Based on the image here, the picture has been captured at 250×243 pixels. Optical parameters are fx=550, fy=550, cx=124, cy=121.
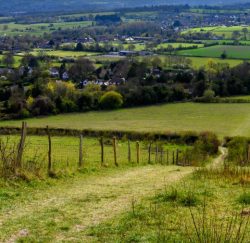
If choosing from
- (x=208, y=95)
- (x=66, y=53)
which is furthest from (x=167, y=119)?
(x=66, y=53)

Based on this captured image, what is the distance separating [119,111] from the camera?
7600cm

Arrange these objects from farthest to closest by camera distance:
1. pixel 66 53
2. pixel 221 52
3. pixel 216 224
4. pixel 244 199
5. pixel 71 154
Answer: pixel 66 53 → pixel 221 52 → pixel 71 154 → pixel 244 199 → pixel 216 224

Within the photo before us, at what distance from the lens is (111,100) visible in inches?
3036

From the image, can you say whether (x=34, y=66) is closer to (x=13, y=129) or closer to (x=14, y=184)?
(x=13, y=129)

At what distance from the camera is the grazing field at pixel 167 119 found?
64.0 metres

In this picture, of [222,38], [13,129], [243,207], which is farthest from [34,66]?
[243,207]

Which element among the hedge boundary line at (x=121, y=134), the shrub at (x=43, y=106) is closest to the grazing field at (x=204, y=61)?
the shrub at (x=43, y=106)

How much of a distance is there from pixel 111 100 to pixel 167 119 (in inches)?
426

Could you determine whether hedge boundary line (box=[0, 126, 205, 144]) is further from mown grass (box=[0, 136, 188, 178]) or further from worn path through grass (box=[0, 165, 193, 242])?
worn path through grass (box=[0, 165, 193, 242])

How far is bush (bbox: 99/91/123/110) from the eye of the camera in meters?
76.8

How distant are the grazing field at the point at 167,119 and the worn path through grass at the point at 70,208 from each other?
4518cm

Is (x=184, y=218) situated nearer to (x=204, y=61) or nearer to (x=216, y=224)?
(x=216, y=224)

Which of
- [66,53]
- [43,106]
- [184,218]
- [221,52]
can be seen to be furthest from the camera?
[66,53]

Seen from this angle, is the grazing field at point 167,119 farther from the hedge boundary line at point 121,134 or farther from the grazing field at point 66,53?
the grazing field at point 66,53
